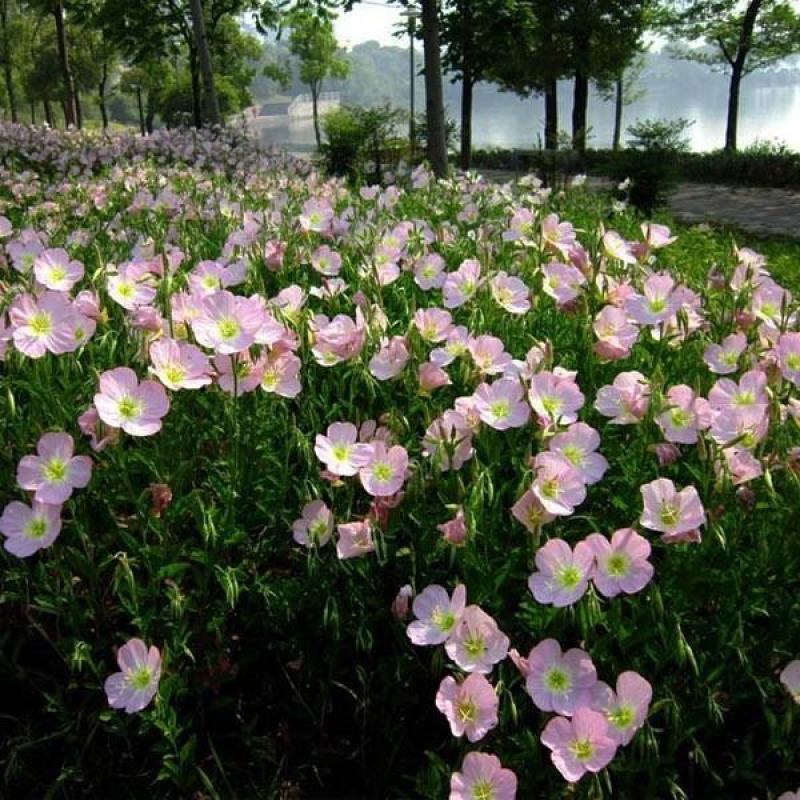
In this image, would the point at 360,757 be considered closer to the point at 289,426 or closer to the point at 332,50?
the point at 289,426

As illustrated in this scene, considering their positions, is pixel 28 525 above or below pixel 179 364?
below

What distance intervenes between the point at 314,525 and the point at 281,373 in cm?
39

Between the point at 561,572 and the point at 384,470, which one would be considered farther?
the point at 384,470

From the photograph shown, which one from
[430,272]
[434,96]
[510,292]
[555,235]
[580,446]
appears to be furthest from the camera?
[434,96]

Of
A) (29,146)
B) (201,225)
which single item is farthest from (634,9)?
(201,225)

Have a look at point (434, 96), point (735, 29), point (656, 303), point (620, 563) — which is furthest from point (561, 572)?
point (735, 29)

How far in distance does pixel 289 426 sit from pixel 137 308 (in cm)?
45

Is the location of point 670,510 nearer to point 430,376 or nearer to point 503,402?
point 503,402

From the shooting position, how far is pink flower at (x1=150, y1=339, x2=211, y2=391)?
173 centimetres

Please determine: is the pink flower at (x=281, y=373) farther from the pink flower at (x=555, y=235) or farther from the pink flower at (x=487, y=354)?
the pink flower at (x=555, y=235)

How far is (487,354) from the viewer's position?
198 centimetres

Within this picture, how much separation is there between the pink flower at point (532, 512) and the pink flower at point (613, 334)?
0.64 m

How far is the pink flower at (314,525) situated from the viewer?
5.50 ft

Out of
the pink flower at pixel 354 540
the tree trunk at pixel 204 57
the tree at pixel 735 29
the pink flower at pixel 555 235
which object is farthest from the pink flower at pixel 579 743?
the tree at pixel 735 29
